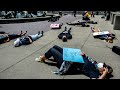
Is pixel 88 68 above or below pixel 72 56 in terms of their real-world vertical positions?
below

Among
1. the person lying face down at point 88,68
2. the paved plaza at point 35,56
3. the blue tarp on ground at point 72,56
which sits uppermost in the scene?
the blue tarp on ground at point 72,56


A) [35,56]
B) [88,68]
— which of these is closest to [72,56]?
[88,68]

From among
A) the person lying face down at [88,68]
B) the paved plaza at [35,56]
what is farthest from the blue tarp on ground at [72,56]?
the paved plaza at [35,56]

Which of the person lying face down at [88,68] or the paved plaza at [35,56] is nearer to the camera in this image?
the person lying face down at [88,68]

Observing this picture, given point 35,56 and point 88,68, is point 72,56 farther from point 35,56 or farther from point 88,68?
point 35,56

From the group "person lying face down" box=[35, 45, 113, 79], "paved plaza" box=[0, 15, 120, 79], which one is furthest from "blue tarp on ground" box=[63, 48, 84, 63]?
"paved plaza" box=[0, 15, 120, 79]

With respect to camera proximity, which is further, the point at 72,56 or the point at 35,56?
the point at 35,56

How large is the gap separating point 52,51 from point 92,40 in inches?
187

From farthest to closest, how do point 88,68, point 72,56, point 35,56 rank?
point 35,56 → point 72,56 → point 88,68

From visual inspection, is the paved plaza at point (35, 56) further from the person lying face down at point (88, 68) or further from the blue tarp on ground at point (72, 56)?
the blue tarp on ground at point (72, 56)

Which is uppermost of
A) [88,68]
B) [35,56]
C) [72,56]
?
[72,56]

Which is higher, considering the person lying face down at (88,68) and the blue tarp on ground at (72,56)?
the blue tarp on ground at (72,56)

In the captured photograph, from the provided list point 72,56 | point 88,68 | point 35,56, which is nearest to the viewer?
point 88,68
